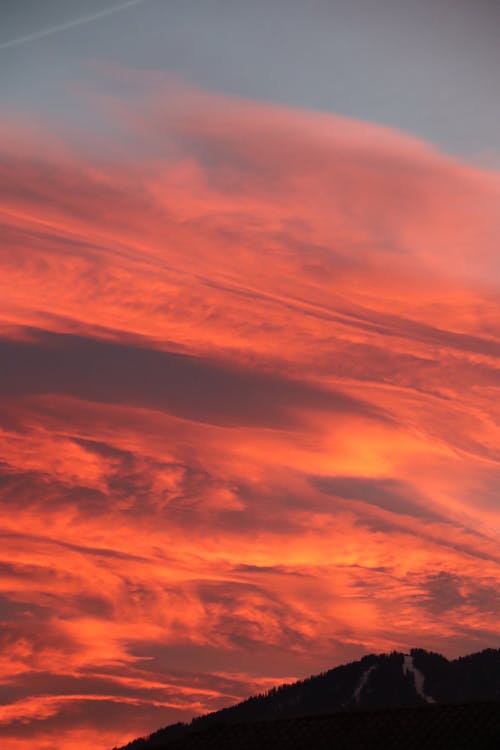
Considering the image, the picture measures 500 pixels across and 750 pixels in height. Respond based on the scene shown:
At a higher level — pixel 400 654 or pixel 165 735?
pixel 400 654

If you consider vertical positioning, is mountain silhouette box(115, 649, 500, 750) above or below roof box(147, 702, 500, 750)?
above

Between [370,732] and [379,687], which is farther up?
[379,687]

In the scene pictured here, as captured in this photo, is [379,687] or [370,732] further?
[379,687]

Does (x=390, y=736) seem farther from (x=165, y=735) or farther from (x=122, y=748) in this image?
(x=165, y=735)

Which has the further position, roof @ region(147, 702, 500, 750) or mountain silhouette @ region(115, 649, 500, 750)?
mountain silhouette @ region(115, 649, 500, 750)

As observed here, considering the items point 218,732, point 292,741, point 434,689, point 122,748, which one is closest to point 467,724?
point 292,741

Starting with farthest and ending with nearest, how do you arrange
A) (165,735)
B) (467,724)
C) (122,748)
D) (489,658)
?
(489,658) < (165,735) < (122,748) < (467,724)

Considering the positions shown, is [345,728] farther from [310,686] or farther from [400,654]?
[400,654]

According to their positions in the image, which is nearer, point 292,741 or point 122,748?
point 292,741

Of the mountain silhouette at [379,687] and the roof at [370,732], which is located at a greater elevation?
the mountain silhouette at [379,687]

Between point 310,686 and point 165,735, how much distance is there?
64.6ft

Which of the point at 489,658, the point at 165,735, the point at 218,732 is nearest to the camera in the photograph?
the point at 218,732

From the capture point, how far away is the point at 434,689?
12900 cm

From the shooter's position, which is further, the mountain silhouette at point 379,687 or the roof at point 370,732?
the mountain silhouette at point 379,687
